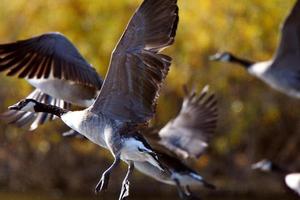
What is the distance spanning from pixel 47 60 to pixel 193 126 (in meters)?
2.93

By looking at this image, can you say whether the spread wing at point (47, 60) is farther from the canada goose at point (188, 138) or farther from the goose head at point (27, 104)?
the canada goose at point (188, 138)

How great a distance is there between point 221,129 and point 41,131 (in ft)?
12.6

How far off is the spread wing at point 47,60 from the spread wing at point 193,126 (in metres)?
1.97

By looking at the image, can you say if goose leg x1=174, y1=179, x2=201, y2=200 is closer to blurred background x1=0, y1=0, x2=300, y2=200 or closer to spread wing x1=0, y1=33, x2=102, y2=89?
spread wing x1=0, y1=33, x2=102, y2=89

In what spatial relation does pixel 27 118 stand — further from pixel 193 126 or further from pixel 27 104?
pixel 193 126

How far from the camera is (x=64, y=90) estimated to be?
9.62m

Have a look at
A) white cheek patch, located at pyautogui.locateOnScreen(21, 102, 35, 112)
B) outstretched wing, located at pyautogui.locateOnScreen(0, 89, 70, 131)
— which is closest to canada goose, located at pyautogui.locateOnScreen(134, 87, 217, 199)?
outstretched wing, located at pyautogui.locateOnScreen(0, 89, 70, 131)

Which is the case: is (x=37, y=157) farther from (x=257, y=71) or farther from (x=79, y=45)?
(x=257, y=71)

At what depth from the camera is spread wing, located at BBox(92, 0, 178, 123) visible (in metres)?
6.56

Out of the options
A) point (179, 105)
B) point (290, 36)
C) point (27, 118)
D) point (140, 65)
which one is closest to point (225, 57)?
point (290, 36)

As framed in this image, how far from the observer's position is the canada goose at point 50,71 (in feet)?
26.2

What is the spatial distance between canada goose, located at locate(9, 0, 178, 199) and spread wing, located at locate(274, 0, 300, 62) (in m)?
5.50

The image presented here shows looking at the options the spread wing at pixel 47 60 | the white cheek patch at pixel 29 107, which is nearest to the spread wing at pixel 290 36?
the spread wing at pixel 47 60

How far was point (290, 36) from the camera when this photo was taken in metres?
12.8
